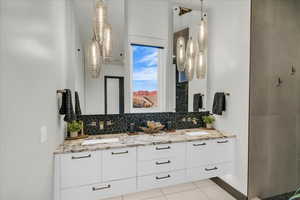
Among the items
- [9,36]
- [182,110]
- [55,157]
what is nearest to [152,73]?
[182,110]

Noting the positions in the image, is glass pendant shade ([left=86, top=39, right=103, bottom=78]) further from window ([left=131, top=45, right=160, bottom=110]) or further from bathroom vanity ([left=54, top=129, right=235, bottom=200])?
bathroom vanity ([left=54, top=129, right=235, bottom=200])

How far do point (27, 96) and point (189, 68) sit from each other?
7.01ft

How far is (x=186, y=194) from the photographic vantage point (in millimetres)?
2338

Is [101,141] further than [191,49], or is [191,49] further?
[191,49]

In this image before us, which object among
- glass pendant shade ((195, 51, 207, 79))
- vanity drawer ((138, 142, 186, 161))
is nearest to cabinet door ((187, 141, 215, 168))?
vanity drawer ((138, 142, 186, 161))

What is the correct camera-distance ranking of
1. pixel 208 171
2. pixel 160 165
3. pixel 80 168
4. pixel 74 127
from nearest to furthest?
pixel 80 168
pixel 160 165
pixel 74 127
pixel 208 171

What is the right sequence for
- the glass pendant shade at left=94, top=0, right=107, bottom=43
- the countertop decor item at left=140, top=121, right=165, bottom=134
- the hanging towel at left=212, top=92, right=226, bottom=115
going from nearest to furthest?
the glass pendant shade at left=94, top=0, right=107, bottom=43 → the countertop decor item at left=140, top=121, right=165, bottom=134 → the hanging towel at left=212, top=92, right=226, bottom=115

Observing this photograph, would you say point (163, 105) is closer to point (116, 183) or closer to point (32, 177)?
point (116, 183)

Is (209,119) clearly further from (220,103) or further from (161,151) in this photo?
(161,151)

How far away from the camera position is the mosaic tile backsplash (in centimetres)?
227

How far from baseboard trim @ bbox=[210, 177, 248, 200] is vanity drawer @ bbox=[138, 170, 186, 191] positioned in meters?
0.83

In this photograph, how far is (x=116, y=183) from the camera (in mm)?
1783

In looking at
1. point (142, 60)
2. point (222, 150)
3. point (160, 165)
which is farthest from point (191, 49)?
point (160, 165)

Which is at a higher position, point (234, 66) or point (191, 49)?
point (191, 49)
